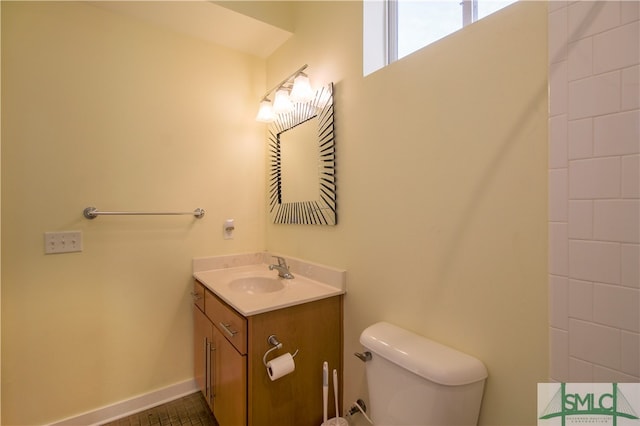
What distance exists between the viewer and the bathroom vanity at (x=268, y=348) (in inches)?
48.8

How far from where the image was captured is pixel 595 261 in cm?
71

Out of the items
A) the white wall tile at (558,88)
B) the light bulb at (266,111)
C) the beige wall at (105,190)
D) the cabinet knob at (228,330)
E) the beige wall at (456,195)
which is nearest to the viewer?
the white wall tile at (558,88)

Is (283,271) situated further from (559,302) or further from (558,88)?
(558,88)

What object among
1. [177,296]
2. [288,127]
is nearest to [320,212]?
[288,127]

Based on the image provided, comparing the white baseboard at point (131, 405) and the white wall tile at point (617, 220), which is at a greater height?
the white wall tile at point (617, 220)

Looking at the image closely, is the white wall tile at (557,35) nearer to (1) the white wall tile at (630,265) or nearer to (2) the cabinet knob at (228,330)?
(1) the white wall tile at (630,265)

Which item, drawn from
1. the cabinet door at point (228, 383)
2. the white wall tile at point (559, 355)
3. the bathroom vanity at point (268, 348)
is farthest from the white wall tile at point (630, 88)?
the cabinet door at point (228, 383)

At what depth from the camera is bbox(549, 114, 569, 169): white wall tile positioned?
76 centimetres

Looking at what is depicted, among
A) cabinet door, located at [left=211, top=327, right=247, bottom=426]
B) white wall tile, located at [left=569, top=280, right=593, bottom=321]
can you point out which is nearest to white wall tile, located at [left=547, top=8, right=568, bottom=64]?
white wall tile, located at [left=569, top=280, right=593, bottom=321]

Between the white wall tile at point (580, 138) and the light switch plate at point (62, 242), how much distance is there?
208 centimetres

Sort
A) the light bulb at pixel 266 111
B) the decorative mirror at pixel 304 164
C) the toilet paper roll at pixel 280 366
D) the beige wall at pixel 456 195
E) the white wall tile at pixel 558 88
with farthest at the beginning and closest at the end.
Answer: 1. the light bulb at pixel 266 111
2. the decorative mirror at pixel 304 164
3. the toilet paper roll at pixel 280 366
4. the beige wall at pixel 456 195
5. the white wall tile at pixel 558 88

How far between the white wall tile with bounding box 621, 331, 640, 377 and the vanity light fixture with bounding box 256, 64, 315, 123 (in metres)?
1.56

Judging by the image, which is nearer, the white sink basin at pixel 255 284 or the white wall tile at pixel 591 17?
the white wall tile at pixel 591 17

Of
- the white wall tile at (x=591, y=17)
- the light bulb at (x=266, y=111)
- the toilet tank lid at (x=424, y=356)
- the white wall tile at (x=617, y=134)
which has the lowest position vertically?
the toilet tank lid at (x=424, y=356)
